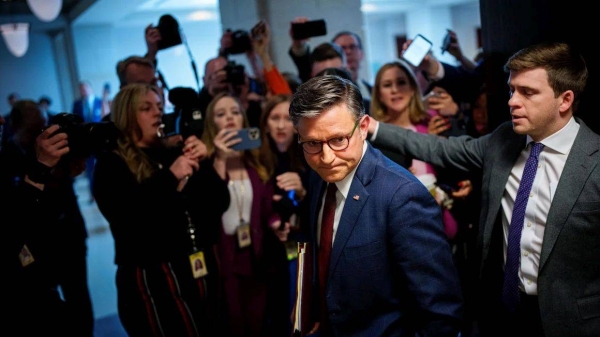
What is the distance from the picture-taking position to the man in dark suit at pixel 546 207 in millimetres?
1685

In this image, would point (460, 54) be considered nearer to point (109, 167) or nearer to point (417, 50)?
point (417, 50)

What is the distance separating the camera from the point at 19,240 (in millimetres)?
2133

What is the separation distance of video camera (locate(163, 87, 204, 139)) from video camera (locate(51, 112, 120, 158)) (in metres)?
0.29

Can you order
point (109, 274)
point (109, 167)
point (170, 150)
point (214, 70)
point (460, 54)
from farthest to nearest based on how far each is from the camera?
1. point (109, 274)
2. point (214, 70)
3. point (460, 54)
4. point (170, 150)
5. point (109, 167)

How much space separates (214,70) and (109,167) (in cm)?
128

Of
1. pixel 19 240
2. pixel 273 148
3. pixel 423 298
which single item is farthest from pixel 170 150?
pixel 423 298

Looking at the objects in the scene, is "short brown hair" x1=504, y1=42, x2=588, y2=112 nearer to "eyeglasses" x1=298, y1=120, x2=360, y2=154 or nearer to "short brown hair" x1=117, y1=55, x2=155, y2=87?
"eyeglasses" x1=298, y1=120, x2=360, y2=154

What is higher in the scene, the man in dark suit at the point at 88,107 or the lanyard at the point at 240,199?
the man in dark suit at the point at 88,107

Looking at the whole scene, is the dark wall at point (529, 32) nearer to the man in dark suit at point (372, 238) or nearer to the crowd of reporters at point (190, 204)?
the crowd of reporters at point (190, 204)

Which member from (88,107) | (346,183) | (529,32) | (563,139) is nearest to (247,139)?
(346,183)

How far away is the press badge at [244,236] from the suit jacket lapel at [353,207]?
4.07ft

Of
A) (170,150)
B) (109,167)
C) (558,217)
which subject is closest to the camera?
(558,217)

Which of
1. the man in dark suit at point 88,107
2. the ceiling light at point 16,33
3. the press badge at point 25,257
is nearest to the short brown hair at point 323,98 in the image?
the press badge at point 25,257

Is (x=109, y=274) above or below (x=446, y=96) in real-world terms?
below
